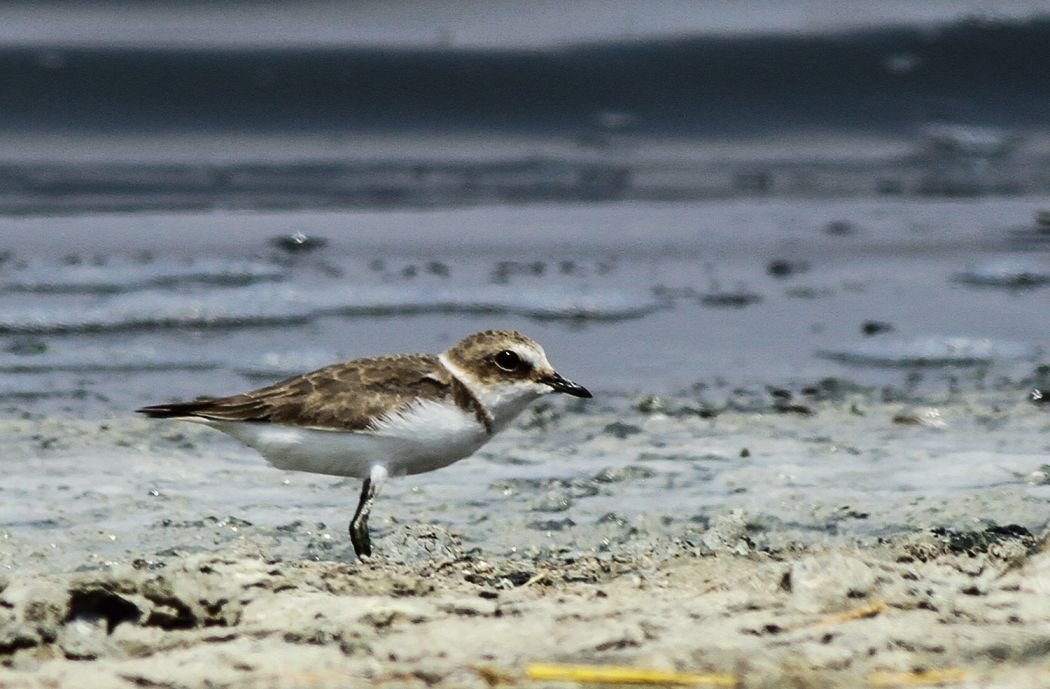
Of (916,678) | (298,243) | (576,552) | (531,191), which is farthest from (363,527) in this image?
(531,191)

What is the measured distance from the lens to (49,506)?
5.30 meters

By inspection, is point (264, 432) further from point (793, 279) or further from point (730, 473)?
point (793, 279)

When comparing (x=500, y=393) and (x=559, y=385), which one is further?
(x=559, y=385)

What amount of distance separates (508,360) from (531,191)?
7.79 m

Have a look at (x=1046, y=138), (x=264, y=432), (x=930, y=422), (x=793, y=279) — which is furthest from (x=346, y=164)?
(x=264, y=432)

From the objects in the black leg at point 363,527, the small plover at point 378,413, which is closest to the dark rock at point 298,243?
the small plover at point 378,413

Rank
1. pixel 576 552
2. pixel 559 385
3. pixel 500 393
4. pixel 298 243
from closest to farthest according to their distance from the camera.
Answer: pixel 576 552 → pixel 500 393 → pixel 559 385 → pixel 298 243

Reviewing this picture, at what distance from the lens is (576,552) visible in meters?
4.85

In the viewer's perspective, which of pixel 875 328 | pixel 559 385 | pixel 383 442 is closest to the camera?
pixel 383 442

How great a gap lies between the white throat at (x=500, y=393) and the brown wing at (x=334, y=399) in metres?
0.07

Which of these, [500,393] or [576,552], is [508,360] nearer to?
[500,393]

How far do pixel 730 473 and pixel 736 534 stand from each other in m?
0.83

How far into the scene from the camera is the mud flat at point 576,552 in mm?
3428

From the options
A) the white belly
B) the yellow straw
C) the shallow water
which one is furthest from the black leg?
the shallow water
